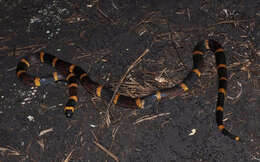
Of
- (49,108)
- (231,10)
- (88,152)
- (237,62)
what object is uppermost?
(231,10)

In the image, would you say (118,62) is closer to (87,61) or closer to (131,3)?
(87,61)

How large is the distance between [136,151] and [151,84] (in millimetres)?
1214

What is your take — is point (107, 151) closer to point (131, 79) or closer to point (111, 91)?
point (111, 91)

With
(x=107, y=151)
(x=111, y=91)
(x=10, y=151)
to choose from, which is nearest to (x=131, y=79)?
(x=111, y=91)

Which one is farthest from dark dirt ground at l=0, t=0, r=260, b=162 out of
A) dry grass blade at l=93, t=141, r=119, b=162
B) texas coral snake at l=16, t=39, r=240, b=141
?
texas coral snake at l=16, t=39, r=240, b=141

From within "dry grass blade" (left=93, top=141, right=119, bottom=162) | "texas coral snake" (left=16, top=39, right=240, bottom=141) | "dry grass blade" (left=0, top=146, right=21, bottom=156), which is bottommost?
"dry grass blade" (left=0, top=146, right=21, bottom=156)

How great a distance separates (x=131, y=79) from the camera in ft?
17.1

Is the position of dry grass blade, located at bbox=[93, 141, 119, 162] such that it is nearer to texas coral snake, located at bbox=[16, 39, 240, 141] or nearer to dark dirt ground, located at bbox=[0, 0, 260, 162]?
dark dirt ground, located at bbox=[0, 0, 260, 162]

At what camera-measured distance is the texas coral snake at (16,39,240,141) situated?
480cm

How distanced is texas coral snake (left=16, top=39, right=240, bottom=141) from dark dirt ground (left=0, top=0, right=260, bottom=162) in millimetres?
118

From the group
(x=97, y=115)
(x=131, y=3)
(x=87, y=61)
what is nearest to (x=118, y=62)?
(x=87, y=61)

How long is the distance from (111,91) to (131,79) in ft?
1.49

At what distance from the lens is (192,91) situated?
4.97 m

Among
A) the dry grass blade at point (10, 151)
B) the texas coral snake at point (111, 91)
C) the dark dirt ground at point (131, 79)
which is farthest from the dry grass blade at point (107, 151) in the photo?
the dry grass blade at point (10, 151)
